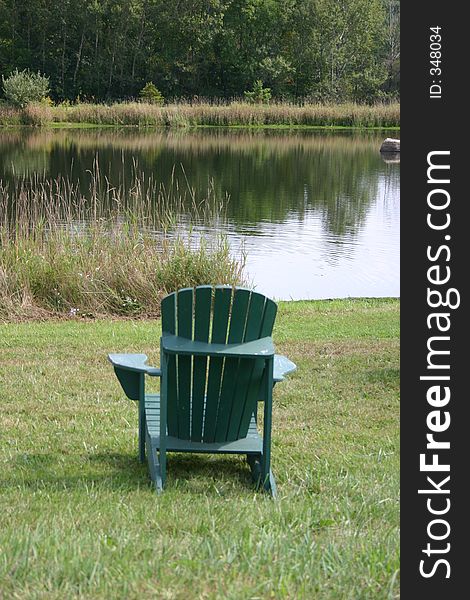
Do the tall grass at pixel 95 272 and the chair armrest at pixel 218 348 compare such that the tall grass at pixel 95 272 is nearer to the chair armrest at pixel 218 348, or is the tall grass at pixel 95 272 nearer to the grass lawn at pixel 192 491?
the grass lawn at pixel 192 491

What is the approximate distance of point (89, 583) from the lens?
9.17 ft

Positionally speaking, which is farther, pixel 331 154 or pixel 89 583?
pixel 331 154

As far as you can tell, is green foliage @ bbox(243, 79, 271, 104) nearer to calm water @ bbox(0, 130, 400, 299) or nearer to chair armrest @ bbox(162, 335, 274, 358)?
calm water @ bbox(0, 130, 400, 299)

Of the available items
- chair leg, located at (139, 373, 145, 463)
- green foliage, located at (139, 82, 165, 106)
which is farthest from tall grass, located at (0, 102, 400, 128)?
chair leg, located at (139, 373, 145, 463)

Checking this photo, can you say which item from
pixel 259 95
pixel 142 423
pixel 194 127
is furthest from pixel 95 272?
pixel 259 95

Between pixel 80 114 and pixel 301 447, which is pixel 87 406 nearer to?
pixel 301 447

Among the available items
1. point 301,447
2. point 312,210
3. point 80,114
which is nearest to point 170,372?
point 301,447

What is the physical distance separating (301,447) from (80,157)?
24.3 metres

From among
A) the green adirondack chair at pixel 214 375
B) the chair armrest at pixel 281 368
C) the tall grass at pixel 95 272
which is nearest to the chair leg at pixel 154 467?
the green adirondack chair at pixel 214 375

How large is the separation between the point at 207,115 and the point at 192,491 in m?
42.3

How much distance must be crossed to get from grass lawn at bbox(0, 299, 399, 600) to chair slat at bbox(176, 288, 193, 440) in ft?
0.90

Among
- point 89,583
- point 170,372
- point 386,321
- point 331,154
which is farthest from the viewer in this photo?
point 331,154

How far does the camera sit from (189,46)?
5603cm

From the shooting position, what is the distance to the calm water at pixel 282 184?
14.4 meters
